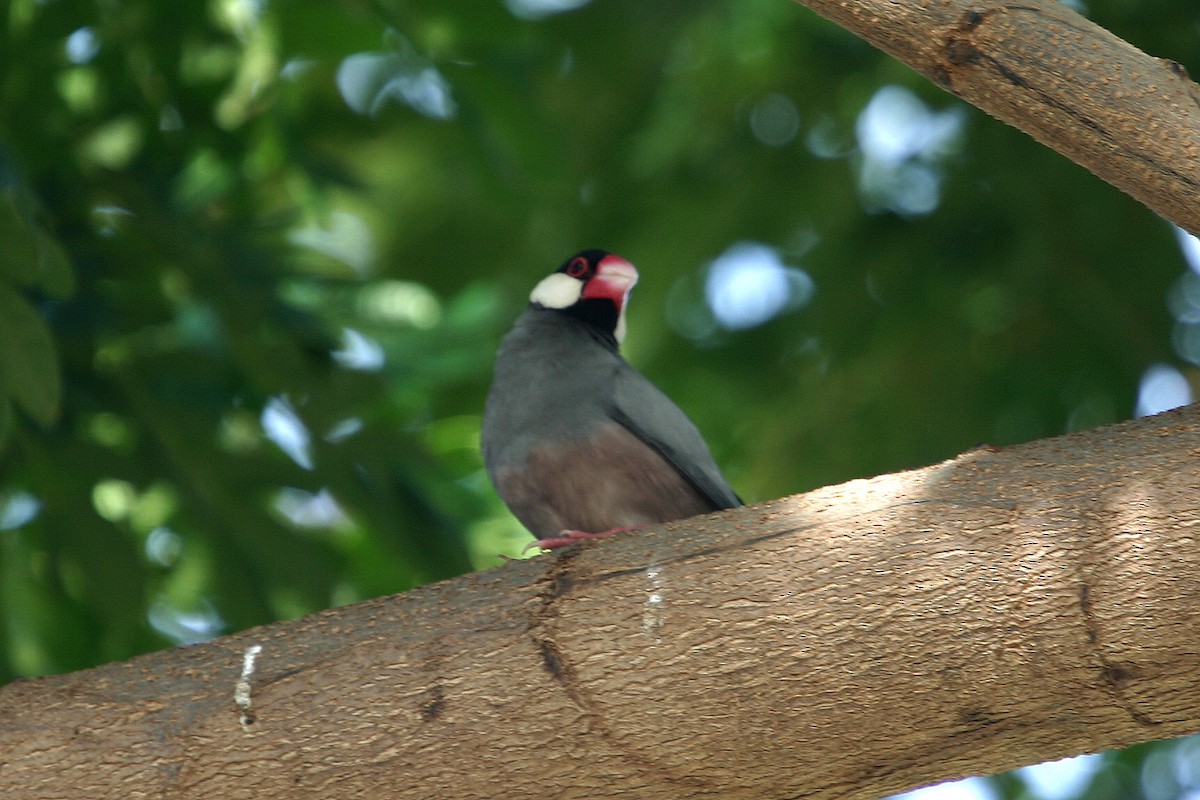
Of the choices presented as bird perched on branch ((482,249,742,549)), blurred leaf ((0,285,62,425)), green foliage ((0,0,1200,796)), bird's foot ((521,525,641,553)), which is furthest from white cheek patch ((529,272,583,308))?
blurred leaf ((0,285,62,425))

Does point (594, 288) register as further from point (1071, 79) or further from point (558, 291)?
point (1071, 79)

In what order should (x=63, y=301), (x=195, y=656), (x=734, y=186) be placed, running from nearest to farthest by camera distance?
(x=195, y=656)
(x=63, y=301)
(x=734, y=186)

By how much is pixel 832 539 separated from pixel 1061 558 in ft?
1.56

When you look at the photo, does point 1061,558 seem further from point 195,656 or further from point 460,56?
point 460,56

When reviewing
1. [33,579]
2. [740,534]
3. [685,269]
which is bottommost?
[33,579]

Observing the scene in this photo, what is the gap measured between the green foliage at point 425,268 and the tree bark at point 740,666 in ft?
3.56

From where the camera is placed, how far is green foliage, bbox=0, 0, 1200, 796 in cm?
469

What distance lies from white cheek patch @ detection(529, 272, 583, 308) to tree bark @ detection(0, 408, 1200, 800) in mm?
2234

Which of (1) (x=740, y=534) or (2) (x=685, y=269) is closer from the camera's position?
(1) (x=740, y=534)

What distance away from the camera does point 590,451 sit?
4496mm

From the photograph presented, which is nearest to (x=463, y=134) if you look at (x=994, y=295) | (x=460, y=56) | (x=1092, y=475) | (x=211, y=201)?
(x=460, y=56)

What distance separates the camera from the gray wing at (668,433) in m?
4.57

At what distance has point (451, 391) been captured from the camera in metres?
6.11

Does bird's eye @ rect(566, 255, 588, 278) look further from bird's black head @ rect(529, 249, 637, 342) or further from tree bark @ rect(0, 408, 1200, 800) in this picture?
tree bark @ rect(0, 408, 1200, 800)
